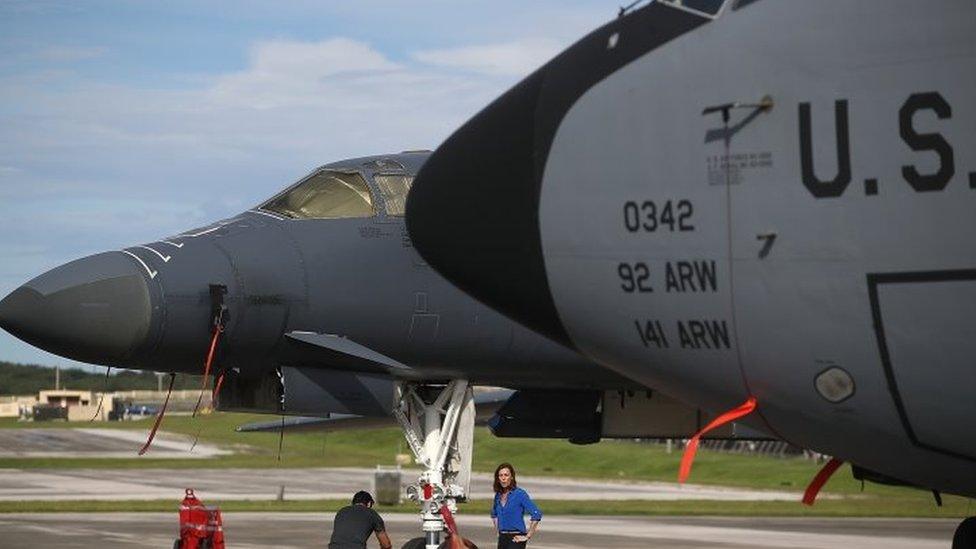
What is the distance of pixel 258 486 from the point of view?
54625 mm

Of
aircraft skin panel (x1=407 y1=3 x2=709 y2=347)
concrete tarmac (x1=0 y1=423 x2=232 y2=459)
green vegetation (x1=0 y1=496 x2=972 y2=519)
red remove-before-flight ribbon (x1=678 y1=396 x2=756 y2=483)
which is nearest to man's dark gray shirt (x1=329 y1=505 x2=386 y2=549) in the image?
aircraft skin panel (x1=407 y1=3 x2=709 y2=347)

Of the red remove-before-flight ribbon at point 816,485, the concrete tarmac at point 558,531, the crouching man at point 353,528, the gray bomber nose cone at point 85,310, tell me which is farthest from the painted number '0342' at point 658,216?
the concrete tarmac at point 558,531

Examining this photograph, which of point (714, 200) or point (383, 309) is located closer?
point (714, 200)

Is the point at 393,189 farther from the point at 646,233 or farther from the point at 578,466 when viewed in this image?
the point at 578,466

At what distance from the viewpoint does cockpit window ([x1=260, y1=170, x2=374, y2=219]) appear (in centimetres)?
1727

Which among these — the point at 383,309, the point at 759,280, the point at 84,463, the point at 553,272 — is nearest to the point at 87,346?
the point at 383,309

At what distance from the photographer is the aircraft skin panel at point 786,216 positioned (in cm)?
644

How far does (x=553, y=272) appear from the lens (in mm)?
7465

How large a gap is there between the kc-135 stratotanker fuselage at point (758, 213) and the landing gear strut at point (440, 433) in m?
9.52

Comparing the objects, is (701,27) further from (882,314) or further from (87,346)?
(87,346)

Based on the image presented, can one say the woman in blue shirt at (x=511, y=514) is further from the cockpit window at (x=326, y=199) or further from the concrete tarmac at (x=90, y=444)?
the concrete tarmac at (x=90, y=444)

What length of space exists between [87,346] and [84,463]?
185 ft

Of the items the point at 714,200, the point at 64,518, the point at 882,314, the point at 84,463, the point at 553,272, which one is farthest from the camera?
the point at 84,463

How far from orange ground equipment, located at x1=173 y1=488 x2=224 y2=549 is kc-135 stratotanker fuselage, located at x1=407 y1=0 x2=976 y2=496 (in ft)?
47.5
